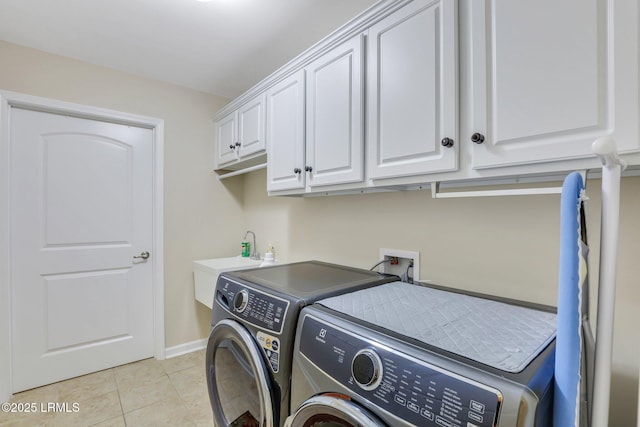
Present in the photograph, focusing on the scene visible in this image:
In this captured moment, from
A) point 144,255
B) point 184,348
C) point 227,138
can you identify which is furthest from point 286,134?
point 184,348

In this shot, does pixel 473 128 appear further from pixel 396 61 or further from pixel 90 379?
pixel 90 379

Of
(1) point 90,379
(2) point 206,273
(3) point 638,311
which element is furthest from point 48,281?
(3) point 638,311

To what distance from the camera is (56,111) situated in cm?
219

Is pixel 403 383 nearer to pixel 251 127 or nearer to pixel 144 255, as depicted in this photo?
pixel 251 127

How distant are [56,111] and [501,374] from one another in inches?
119

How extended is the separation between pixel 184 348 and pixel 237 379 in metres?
1.81

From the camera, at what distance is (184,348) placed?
8.83 feet

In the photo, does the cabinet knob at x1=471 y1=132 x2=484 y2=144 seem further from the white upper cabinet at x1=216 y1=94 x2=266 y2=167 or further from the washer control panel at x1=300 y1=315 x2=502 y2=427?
the white upper cabinet at x1=216 y1=94 x2=266 y2=167

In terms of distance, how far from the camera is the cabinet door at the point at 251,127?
83.7 inches

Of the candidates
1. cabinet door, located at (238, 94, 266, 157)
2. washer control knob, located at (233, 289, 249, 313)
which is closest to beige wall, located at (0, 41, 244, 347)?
cabinet door, located at (238, 94, 266, 157)

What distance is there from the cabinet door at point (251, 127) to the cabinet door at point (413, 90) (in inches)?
39.7

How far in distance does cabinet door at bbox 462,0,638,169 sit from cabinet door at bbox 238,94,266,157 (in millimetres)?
1463

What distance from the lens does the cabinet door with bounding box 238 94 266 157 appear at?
6.97 ft

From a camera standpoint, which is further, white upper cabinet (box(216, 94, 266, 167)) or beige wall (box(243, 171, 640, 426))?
white upper cabinet (box(216, 94, 266, 167))
